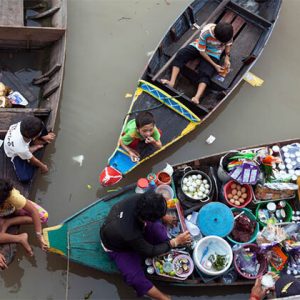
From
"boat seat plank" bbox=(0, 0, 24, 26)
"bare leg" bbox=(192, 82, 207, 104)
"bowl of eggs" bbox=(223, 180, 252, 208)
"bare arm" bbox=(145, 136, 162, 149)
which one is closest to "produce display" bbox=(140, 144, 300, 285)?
"bowl of eggs" bbox=(223, 180, 252, 208)

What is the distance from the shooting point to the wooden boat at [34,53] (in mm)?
5270

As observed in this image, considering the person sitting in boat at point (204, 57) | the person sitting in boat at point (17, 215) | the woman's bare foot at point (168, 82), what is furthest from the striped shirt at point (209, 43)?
the person sitting in boat at point (17, 215)

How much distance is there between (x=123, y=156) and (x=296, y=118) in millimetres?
2724

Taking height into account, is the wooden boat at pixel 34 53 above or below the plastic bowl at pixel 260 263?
above

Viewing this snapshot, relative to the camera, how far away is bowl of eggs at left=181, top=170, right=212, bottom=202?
4.73 metres

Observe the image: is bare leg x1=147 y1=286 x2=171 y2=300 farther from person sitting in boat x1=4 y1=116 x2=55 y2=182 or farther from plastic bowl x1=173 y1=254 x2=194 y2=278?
person sitting in boat x1=4 y1=116 x2=55 y2=182

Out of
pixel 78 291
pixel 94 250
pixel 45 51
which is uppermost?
pixel 45 51

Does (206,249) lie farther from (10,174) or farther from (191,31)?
(191,31)

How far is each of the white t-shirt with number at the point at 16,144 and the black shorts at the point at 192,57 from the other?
86.6 inches

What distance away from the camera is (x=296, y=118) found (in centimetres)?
611

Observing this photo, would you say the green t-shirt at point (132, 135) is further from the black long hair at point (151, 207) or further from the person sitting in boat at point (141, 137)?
the black long hair at point (151, 207)

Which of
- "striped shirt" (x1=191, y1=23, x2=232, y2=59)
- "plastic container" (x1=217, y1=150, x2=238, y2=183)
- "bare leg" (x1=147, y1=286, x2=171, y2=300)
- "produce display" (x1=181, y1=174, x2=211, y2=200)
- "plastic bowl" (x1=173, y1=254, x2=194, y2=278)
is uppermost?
"striped shirt" (x1=191, y1=23, x2=232, y2=59)

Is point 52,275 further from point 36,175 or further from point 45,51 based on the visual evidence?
point 45,51

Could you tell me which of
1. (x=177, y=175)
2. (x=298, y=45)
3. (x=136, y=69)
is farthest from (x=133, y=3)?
(x=177, y=175)
